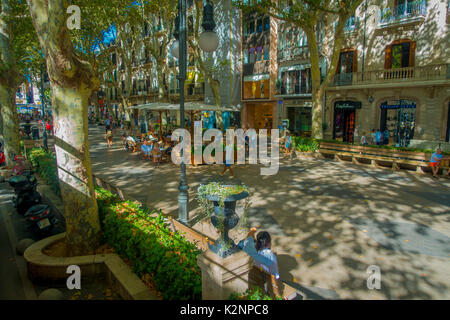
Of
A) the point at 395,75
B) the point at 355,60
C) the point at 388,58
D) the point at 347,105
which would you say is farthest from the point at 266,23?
the point at 395,75

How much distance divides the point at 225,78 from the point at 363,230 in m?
28.5

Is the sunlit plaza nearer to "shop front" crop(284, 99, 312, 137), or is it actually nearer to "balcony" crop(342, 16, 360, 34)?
"balcony" crop(342, 16, 360, 34)

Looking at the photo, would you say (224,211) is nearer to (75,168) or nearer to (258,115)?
(75,168)

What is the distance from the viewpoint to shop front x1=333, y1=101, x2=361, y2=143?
23.7 meters

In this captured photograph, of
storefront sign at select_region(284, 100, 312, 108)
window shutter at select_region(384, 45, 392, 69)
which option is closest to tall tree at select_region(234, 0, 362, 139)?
window shutter at select_region(384, 45, 392, 69)

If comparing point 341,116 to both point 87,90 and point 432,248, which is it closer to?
point 432,248

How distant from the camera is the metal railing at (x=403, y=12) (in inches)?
752

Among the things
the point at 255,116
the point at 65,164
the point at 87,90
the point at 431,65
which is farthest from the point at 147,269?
the point at 255,116

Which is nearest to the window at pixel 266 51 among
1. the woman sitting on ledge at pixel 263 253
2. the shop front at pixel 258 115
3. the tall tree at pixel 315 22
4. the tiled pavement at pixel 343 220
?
the shop front at pixel 258 115

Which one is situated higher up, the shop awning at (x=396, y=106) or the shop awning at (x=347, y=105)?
the shop awning at (x=347, y=105)

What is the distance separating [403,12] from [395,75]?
14.0 ft

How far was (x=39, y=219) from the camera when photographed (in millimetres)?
6230

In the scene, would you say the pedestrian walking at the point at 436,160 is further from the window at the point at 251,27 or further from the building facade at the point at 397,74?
the window at the point at 251,27

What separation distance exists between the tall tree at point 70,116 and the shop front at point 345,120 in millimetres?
22463
